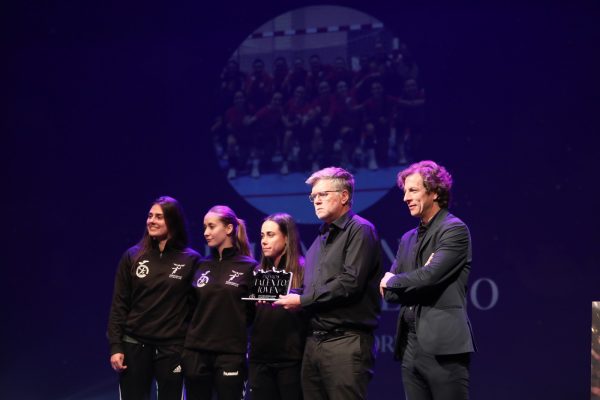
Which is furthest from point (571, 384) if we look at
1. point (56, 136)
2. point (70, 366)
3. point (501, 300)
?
point (56, 136)

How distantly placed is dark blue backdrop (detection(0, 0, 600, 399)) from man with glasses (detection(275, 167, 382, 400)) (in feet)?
6.47

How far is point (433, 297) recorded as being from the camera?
3.18m

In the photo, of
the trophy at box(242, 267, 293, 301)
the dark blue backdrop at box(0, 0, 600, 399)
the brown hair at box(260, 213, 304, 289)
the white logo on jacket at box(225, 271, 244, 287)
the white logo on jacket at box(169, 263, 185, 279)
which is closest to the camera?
the trophy at box(242, 267, 293, 301)

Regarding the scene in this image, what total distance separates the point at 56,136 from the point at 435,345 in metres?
4.23

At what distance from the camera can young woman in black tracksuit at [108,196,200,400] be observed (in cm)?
418

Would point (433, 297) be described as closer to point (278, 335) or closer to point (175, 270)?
point (278, 335)

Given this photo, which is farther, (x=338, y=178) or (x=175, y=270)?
(x=175, y=270)

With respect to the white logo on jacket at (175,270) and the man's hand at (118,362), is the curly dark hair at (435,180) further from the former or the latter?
the man's hand at (118,362)

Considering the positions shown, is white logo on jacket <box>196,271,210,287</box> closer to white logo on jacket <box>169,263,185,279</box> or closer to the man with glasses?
white logo on jacket <box>169,263,185,279</box>

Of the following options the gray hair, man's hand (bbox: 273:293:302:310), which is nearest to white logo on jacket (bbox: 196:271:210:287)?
man's hand (bbox: 273:293:302:310)

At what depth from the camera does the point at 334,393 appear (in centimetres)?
343

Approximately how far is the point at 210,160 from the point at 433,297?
3.14 m

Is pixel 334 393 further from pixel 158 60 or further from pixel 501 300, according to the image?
pixel 158 60

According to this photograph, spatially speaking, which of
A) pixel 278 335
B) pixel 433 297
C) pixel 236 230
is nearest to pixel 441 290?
pixel 433 297
